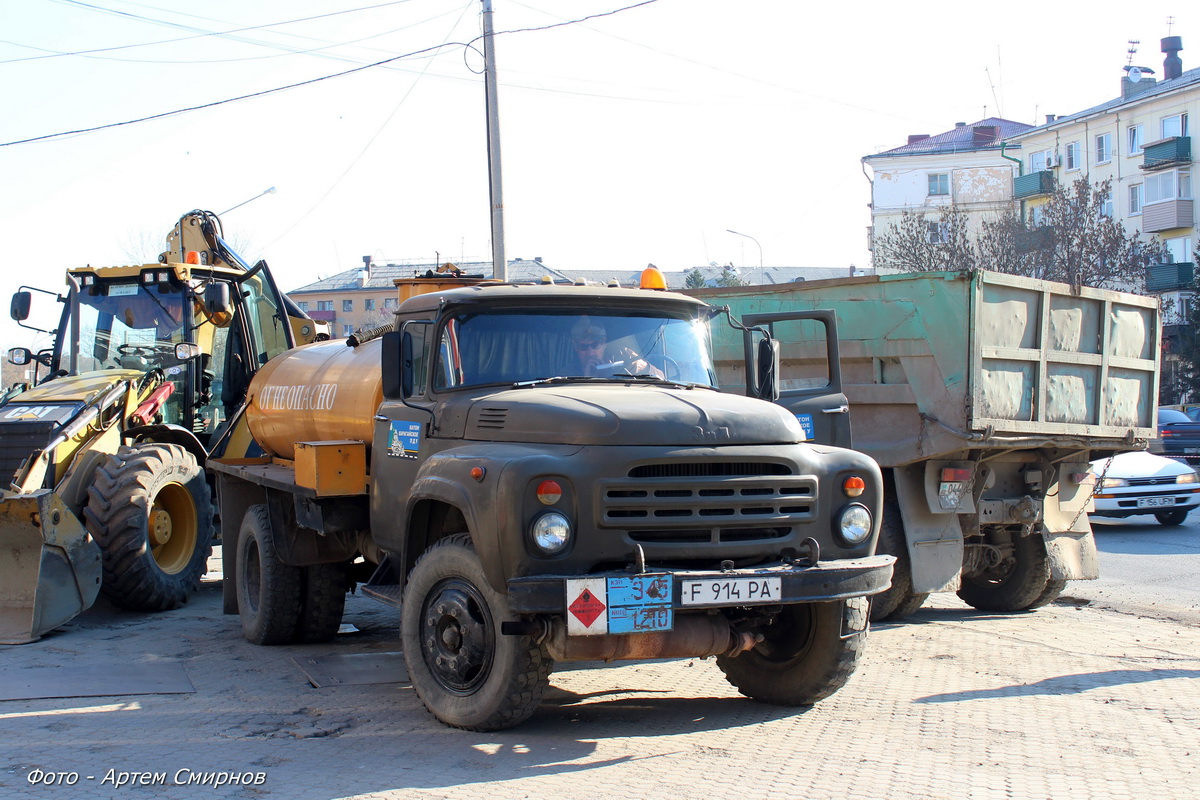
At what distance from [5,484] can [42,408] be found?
0.76m

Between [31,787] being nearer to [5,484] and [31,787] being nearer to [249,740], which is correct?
[249,740]

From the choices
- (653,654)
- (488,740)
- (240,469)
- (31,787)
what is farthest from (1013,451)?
(31,787)

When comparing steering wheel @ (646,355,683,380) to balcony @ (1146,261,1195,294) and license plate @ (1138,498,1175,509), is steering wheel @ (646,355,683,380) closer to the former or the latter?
license plate @ (1138,498,1175,509)

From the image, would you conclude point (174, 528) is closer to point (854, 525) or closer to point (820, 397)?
point (820, 397)

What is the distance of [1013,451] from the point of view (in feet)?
28.9

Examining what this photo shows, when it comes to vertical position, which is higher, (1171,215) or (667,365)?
(1171,215)

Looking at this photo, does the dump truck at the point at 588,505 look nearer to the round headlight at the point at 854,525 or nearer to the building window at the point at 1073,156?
the round headlight at the point at 854,525

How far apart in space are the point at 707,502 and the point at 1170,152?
50.4 metres

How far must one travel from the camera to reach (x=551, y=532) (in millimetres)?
5223

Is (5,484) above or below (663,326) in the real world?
below

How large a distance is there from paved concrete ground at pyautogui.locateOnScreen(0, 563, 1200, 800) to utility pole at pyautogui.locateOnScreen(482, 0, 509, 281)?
8803mm

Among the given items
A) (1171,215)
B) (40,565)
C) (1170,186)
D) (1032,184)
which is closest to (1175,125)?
(1170,186)

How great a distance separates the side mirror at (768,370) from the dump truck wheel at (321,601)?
3.44 meters

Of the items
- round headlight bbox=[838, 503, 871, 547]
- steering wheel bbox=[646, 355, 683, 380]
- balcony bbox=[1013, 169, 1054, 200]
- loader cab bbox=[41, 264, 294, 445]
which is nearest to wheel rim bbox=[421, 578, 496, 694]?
steering wheel bbox=[646, 355, 683, 380]
